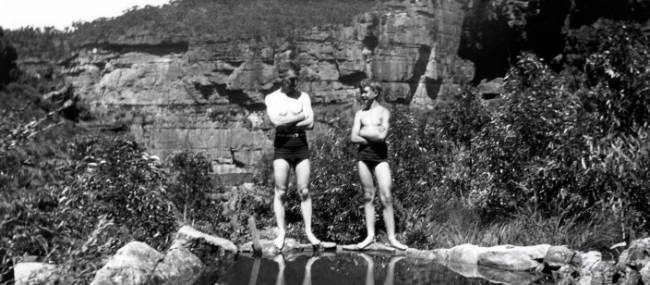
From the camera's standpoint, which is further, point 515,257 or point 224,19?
point 224,19

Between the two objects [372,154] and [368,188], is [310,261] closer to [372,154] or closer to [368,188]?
[368,188]

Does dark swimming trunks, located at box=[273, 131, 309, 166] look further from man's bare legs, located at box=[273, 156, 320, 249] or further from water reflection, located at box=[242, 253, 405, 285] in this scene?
water reflection, located at box=[242, 253, 405, 285]

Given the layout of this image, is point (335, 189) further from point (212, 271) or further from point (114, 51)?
point (114, 51)

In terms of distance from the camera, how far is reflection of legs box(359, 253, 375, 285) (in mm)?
7066

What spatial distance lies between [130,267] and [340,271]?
6.21 feet

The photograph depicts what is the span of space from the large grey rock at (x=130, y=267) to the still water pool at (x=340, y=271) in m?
0.61

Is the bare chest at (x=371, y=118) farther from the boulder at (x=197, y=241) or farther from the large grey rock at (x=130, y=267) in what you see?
the large grey rock at (x=130, y=267)

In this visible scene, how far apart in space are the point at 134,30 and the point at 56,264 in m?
117

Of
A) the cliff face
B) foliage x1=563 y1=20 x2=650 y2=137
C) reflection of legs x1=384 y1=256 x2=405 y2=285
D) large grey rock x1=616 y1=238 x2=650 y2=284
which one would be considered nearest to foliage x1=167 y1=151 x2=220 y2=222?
reflection of legs x1=384 y1=256 x2=405 y2=285

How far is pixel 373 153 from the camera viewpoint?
875 cm

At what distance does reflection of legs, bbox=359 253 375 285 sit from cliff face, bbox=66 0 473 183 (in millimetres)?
102505

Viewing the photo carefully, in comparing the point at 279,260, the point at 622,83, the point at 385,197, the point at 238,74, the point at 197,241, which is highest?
the point at 622,83

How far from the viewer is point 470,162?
1457 centimetres

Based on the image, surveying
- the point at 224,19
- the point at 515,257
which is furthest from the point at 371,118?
the point at 224,19
